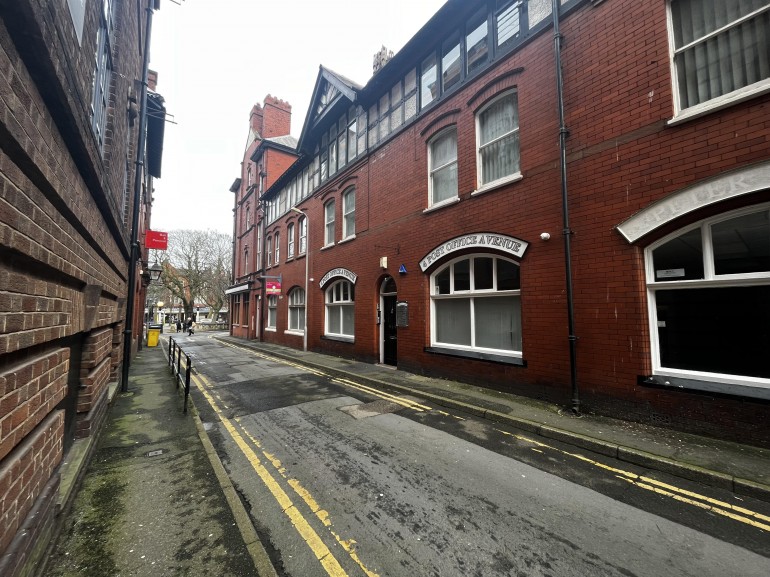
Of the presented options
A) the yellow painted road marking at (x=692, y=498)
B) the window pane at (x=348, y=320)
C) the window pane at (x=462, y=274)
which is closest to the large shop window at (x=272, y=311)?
the window pane at (x=348, y=320)

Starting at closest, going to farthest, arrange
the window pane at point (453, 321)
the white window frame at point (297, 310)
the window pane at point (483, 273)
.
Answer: the window pane at point (483, 273) → the window pane at point (453, 321) → the white window frame at point (297, 310)

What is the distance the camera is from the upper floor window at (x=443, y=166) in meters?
9.34

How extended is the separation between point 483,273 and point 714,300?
4.15m

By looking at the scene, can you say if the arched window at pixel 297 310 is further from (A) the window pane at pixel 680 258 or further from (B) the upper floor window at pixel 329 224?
(A) the window pane at pixel 680 258

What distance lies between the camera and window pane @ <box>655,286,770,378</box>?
461 centimetres

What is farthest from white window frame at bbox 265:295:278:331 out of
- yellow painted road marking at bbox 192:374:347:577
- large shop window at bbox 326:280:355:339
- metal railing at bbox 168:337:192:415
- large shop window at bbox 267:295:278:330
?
yellow painted road marking at bbox 192:374:347:577

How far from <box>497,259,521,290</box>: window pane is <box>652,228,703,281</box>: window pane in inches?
97.8

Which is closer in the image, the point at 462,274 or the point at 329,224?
the point at 462,274

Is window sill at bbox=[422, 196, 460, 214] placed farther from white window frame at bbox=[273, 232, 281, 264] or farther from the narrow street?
white window frame at bbox=[273, 232, 281, 264]

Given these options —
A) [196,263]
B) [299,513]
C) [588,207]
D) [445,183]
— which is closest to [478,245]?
[588,207]

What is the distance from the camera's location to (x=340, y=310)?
14352 mm

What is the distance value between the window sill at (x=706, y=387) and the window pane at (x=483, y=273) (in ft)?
11.7

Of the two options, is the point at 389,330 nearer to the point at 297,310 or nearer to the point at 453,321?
the point at 453,321

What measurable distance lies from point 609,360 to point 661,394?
82cm
